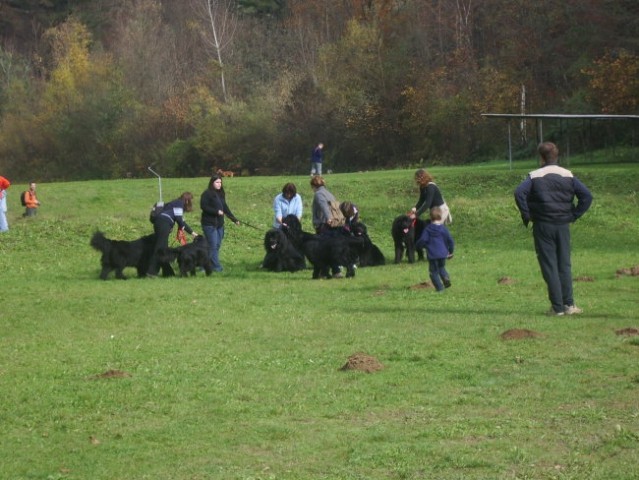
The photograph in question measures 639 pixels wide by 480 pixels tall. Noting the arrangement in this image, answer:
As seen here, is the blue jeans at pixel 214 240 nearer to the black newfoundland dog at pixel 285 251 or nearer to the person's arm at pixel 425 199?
the black newfoundland dog at pixel 285 251

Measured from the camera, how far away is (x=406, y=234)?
25.5 meters

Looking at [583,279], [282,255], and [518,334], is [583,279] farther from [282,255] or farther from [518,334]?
[518,334]

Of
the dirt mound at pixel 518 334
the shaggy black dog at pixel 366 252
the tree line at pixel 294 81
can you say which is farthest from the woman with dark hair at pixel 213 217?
the tree line at pixel 294 81

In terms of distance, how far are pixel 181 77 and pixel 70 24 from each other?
12504 millimetres

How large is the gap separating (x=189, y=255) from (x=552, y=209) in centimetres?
1072

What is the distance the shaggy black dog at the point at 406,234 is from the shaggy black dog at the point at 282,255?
2.24 metres

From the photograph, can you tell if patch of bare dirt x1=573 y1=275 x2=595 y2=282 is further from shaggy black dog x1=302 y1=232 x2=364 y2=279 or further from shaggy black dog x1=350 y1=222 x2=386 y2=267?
shaggy black dog x1=350 y1=222 x2=386 y2=267

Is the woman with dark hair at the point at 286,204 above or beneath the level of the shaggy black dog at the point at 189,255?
above

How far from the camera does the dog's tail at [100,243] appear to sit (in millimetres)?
23641

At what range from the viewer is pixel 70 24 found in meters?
97.3

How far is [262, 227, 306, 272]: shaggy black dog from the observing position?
79.8 feet

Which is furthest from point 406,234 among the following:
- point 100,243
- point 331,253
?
point 100,243

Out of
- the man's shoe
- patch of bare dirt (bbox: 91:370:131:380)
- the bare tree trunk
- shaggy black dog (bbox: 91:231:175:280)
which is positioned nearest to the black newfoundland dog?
shaggy black dog (bbox: 91:231:175:280)

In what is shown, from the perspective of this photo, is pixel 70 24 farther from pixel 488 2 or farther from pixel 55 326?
pixel 55 326
